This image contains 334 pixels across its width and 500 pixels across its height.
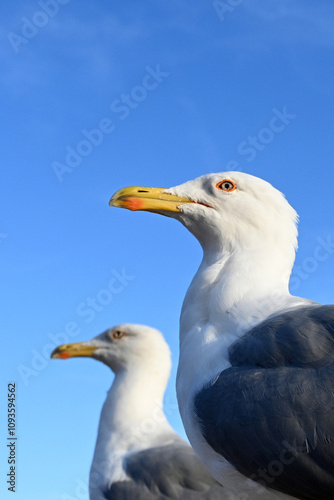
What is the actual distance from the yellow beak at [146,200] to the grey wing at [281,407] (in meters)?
1.31

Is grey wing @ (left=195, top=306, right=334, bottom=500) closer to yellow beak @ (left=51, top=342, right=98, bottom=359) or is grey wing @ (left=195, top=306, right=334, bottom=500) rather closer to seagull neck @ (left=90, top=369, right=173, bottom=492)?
seagull neck @ (left=90, top=369, right=173, bottom=492)

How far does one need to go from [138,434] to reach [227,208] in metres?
4.16

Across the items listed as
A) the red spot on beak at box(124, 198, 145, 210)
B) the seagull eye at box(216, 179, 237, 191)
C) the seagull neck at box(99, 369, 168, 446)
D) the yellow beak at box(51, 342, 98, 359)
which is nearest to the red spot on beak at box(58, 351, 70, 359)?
the yellow beak at box(51, 342, 98, 359)

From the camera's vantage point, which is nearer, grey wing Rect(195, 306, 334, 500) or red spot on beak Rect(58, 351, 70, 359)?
grey wing Rect(195, 306, 334, 500)

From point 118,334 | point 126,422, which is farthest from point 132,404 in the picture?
point 118,334

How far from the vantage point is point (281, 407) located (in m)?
3.42

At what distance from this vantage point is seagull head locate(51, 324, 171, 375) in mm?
9156

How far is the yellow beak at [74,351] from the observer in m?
9.79

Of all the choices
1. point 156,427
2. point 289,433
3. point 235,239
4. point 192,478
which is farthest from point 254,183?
point 156,427

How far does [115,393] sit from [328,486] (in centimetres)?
565

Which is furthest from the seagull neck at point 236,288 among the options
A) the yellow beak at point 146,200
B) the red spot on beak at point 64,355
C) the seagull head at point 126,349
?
the red spot on beak at point 64,355

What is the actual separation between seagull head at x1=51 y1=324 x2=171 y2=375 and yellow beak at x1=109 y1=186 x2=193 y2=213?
482 centimetres

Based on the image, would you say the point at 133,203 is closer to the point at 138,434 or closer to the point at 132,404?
the point at 138,434

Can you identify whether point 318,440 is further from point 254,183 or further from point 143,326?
point 143,326
